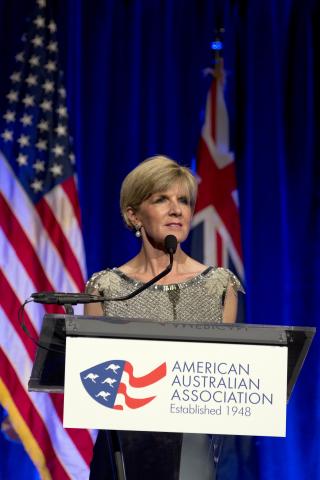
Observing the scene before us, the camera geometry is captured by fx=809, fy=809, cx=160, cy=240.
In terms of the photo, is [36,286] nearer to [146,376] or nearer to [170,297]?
[170,297]

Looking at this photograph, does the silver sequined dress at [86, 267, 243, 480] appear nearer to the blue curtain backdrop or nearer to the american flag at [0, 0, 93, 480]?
the american flag at [0, 0, 93, 480]

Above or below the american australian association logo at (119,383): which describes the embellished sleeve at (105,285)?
above

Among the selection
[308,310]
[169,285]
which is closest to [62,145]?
[308,310]

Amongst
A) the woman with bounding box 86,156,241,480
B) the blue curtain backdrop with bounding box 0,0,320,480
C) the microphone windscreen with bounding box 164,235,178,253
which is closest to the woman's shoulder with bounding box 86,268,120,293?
the woman with bounding box 86,156,241,480

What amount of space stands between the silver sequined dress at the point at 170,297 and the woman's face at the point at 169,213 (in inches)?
6.9

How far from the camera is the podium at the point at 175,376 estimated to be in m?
1.77

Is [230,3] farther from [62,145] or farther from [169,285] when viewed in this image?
[169,285]

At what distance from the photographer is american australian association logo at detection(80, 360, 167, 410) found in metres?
1.78

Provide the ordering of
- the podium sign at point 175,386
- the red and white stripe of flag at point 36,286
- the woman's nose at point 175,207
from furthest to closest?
the red and white stripe of flag at point 36,286 < the woman's nose at point 175,207 < the podium sign at point 175,386

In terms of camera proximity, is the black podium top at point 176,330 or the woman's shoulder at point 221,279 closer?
the black podium top at point 176,330

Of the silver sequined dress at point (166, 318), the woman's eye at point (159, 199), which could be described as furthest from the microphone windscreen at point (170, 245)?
the woman's eye at point (159, 199)

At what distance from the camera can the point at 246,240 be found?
446 centimetres

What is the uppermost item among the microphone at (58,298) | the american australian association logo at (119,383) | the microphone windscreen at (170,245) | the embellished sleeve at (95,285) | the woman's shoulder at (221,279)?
the woman's shoulder at (221,279)

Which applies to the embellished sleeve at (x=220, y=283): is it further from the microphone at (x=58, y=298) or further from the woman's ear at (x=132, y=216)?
the microphone at (x=58, y=298)
